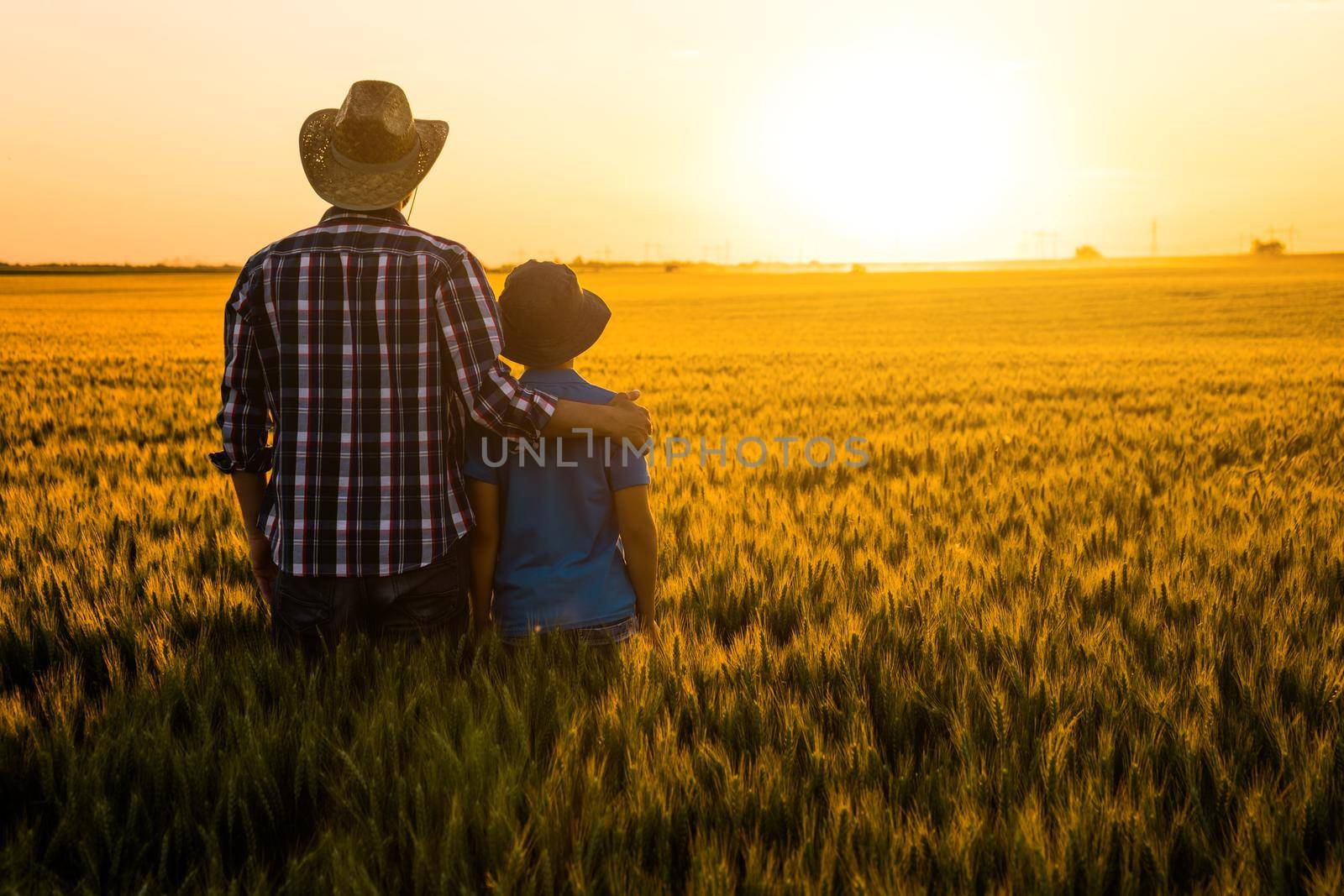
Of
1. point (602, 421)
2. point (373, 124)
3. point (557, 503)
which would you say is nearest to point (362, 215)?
point (373, 124)

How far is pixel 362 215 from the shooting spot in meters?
2.40

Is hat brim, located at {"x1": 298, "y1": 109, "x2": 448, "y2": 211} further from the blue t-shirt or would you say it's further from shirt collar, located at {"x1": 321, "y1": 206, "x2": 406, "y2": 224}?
the blue t-shirt

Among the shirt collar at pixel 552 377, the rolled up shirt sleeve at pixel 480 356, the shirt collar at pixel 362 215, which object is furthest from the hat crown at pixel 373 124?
the shirt collar at pixel 552 377

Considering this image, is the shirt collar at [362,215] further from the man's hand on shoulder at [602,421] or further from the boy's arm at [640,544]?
the boy's arm at [640,544]

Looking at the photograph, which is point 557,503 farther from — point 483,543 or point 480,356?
point 480,356

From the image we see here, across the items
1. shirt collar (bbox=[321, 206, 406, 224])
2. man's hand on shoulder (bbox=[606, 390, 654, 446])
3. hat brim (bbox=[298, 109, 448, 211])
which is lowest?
man's hand on shoulder (bbox=[606, 390, 654, 446])

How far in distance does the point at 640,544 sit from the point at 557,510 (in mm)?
268

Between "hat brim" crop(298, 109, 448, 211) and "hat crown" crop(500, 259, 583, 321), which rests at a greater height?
"hat brim" crop(298, 109, 448, 211)

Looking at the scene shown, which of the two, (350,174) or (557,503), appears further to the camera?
(557,503)

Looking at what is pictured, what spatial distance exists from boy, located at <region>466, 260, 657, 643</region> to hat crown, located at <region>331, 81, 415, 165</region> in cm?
47

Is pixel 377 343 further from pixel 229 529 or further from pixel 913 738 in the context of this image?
pixel 229 529

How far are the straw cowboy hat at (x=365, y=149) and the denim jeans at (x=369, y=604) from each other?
103 cm

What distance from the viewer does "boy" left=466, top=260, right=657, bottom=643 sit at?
100 inches

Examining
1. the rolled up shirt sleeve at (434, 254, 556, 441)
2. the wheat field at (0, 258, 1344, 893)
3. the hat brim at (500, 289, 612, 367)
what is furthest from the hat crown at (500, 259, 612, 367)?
the wheat field at (0, 258, 1344, 893)
